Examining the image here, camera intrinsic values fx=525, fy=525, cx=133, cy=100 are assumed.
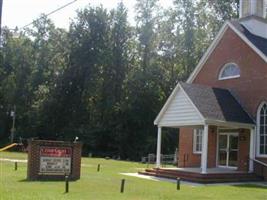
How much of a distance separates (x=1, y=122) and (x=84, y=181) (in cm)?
5346

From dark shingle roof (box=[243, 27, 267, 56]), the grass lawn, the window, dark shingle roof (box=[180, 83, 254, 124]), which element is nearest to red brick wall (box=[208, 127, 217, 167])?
the window

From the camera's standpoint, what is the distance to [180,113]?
1100 inches

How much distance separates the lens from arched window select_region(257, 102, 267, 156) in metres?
28.3

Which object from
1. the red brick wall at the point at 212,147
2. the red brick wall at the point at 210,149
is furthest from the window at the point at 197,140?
the red brick wall at the point at 212,147

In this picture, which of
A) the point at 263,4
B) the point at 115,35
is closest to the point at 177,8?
the point at 115,35

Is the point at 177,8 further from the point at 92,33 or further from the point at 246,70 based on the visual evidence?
the point at 246,70

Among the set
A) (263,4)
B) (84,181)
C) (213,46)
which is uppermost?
(263,4)

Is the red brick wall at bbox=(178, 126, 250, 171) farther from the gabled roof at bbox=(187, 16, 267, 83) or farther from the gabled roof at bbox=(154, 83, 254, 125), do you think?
the gabled roof at bbox=(187, 16, 267, 83)

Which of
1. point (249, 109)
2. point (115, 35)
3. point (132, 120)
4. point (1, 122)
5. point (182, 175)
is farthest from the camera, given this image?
point (1, 122)

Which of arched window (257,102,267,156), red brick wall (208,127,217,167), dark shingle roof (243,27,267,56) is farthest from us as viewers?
red brick wall (208,127,217,167)

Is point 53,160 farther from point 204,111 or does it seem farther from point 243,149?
point 243,149

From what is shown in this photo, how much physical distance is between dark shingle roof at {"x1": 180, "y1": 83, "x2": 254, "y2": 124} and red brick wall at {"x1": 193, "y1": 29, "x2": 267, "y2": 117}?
0.71 metres

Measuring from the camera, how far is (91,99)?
63094mm

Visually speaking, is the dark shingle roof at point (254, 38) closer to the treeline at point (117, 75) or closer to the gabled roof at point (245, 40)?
the gabled roof at point (245, 40)
